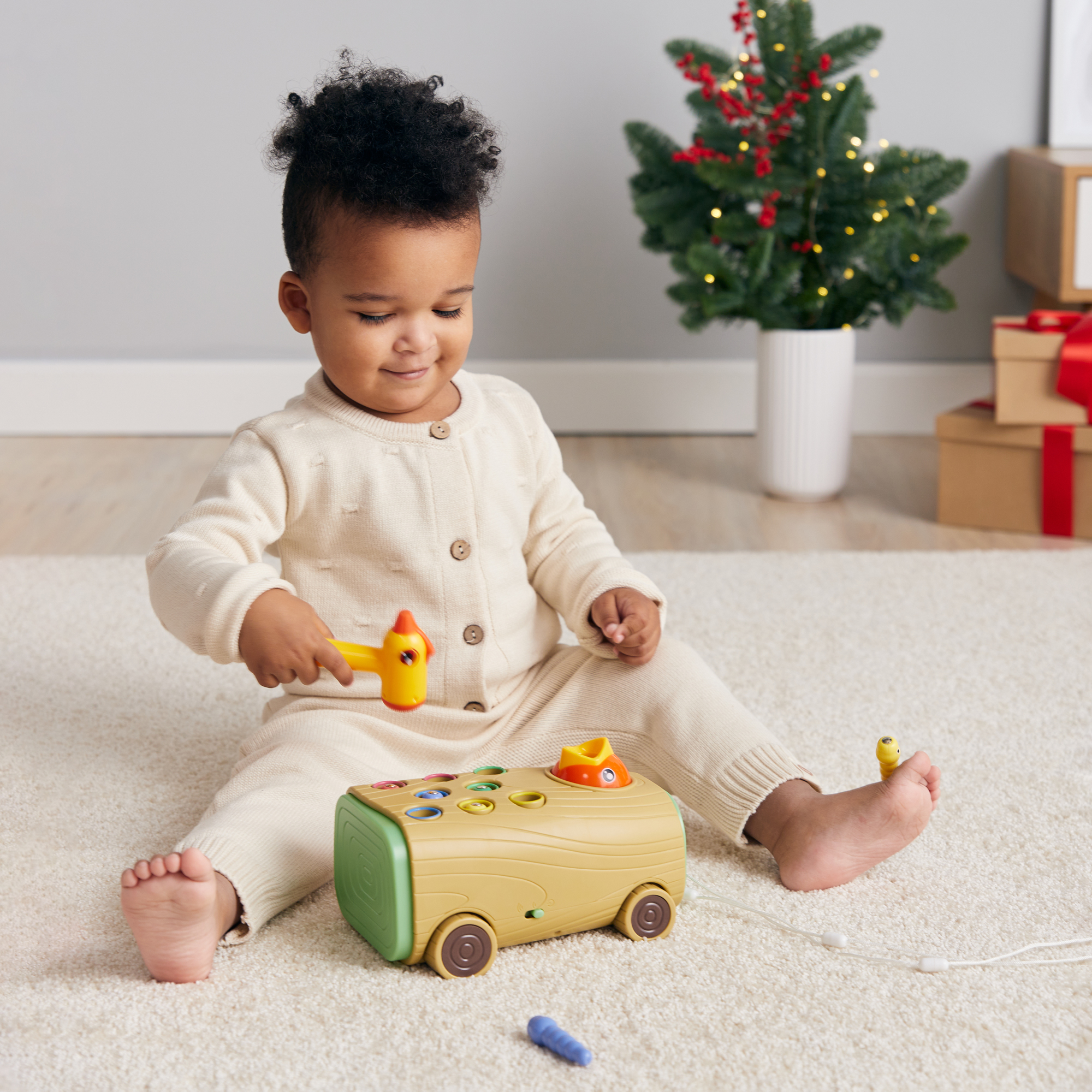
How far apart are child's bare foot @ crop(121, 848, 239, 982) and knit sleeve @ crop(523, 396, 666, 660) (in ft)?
1.21

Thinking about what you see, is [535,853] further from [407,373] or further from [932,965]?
[407,373]

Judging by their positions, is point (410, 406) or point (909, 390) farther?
point (909, 390)

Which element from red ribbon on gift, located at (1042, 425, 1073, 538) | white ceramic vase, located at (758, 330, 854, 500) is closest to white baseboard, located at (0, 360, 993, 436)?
white ceramic vase, located at (758, 330, 854, 500)

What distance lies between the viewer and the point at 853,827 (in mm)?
868

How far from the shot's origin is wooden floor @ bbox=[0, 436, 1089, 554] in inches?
71.9

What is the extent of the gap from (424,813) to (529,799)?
7 centimetres

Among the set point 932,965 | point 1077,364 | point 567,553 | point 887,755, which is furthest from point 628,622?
point 1077,364

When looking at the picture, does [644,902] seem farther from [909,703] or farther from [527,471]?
[909,703]

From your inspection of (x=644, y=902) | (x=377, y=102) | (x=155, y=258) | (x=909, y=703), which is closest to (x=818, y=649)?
(x=909, y=703)

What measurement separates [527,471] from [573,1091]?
0.50 meters

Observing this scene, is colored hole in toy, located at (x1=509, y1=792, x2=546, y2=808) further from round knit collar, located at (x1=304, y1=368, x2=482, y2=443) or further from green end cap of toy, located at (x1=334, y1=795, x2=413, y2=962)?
round knit collar, located at (x1=304, y1=368, x2=482, y2=443)

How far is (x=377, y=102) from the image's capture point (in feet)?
2.89

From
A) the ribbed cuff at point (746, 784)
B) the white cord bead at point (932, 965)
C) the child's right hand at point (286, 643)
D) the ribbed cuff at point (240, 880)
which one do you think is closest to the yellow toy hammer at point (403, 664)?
the child's right hand at point (286, 643)

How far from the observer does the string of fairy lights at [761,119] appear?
186cm
